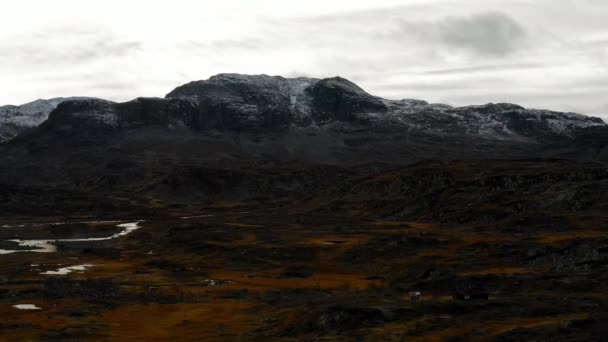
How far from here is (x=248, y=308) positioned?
249ft

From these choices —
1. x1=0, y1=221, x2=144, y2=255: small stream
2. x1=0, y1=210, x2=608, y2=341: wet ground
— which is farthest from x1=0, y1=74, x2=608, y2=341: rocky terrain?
x1=0, y1=221, x2=144, y2=255: small stream

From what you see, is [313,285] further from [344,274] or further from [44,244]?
[44,244]

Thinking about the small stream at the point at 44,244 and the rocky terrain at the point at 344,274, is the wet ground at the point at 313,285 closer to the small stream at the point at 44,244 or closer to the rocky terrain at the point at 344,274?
the rocky terrain at the point at 344,274

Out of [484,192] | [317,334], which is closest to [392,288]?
[317,334]

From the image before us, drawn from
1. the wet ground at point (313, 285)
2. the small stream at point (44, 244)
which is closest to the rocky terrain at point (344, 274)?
the wet ground at point (313, 285)

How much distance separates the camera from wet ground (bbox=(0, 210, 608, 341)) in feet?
189

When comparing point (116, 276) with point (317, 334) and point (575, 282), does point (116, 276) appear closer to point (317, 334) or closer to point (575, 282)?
point (317, 334)

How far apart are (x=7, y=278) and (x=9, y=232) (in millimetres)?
87163

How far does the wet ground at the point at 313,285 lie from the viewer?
57469 millimetres

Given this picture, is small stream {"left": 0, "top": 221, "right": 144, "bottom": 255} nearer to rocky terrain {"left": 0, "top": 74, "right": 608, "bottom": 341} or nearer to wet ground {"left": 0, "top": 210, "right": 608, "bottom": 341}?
rocky terrain {"left": 0, "top": 74, "right": 608, "bottom": 341}

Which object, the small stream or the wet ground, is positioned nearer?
the wet ground

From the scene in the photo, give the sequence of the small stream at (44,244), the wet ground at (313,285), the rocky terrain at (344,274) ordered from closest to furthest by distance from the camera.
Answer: the wet ground at (313,285)
the rocky terrain at (344,274)
the small stream at (44,244)

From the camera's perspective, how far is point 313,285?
95562mm

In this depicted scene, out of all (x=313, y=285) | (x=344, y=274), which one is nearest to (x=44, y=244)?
(x=344, y=274)
